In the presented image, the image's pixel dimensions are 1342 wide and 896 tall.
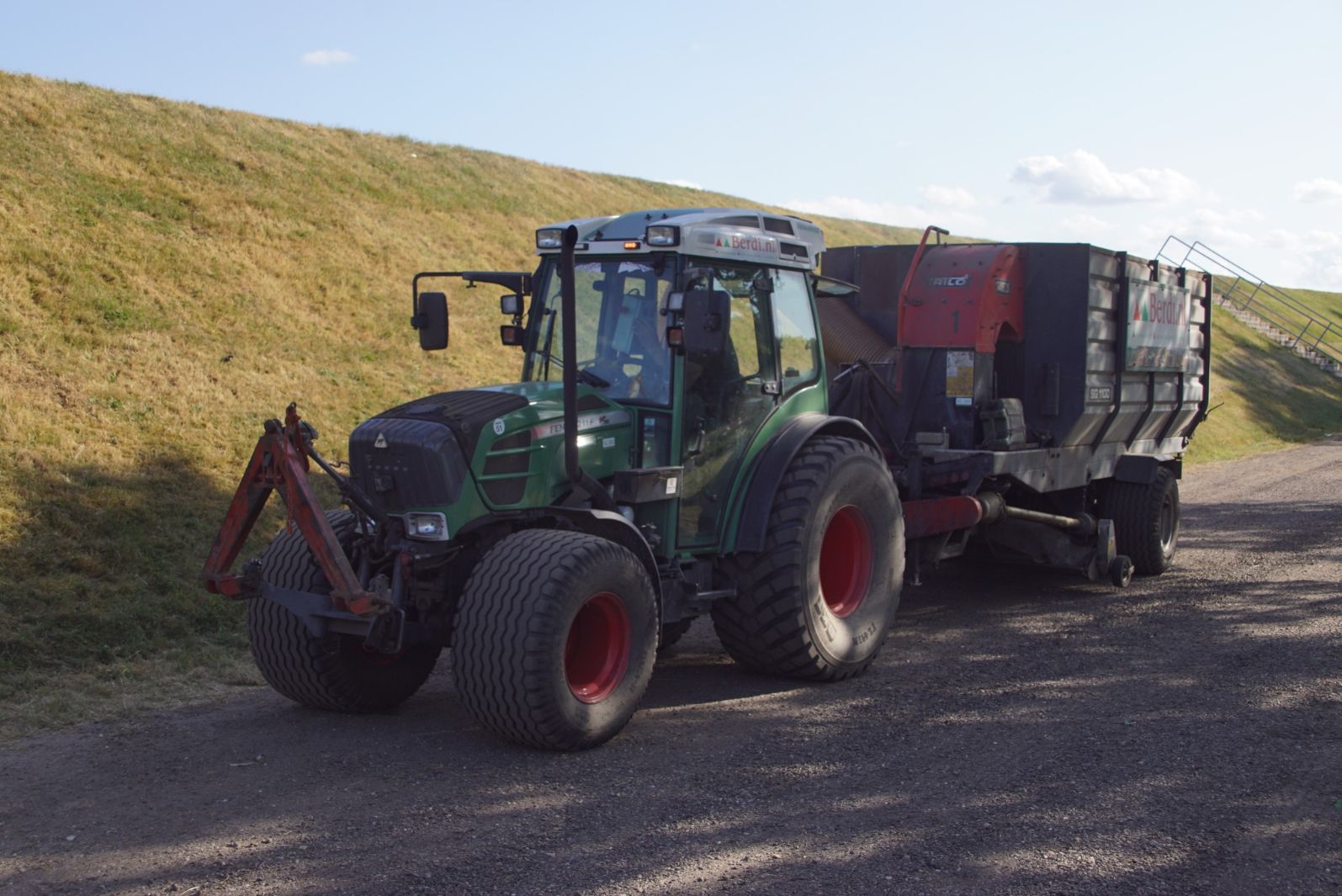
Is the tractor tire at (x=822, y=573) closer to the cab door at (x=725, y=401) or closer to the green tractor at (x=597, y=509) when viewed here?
the green tractor at (x=597, y=509)

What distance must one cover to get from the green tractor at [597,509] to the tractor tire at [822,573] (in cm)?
1

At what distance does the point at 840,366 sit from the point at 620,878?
5747mm

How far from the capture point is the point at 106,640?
7.64 metres

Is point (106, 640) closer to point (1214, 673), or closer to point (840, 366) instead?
point (840, 366)

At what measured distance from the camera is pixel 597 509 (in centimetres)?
615

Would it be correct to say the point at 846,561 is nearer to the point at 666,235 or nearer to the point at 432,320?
the point at 666,235

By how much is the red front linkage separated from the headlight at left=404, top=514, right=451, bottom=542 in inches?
13.5

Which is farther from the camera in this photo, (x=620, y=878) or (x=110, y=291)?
(x=110, y=291)

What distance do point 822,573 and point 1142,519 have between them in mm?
4276

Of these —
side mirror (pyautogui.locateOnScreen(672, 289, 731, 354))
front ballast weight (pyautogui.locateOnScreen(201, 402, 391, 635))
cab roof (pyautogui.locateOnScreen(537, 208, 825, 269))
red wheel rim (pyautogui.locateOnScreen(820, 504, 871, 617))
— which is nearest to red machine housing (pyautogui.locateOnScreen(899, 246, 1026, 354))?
cab roof (pyautogui.locateOnScreen(537, 208, 825, 269))

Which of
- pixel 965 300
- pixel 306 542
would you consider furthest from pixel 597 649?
pixel 965 300

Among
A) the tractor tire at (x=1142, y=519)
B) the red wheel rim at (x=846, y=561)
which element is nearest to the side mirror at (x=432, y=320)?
the red wheel rim at (x=846, y=561)

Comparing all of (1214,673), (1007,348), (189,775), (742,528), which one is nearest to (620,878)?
(189,775)

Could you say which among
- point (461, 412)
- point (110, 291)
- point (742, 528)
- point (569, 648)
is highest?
point (110, 291)
